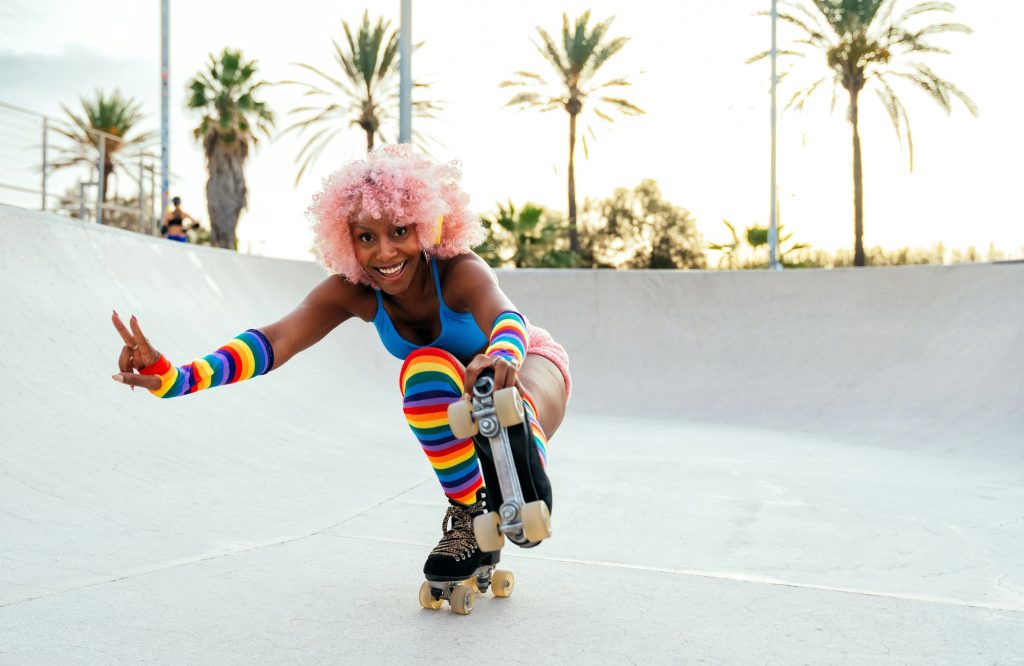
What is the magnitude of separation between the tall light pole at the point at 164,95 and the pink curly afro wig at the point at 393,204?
48.5ft

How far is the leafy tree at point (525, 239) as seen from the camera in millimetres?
26953

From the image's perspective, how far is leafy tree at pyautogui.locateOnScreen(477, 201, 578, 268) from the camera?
2695 centimetres

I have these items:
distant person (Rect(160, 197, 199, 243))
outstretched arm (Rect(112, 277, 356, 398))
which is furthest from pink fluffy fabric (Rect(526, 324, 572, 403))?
distant person (Rect(160, 197, 199, 243))

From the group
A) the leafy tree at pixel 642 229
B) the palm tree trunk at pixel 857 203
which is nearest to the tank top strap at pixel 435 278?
the palm tree trunk at pixel 857 203

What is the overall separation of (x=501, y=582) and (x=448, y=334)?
0.87 meters

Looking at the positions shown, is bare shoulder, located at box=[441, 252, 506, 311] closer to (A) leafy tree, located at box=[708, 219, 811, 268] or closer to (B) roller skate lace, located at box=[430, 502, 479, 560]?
(B) roller skate lace, located at box=[430, 502, 479, 560]

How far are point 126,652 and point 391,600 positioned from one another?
838 mm

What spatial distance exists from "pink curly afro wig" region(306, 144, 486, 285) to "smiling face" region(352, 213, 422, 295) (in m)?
0.03

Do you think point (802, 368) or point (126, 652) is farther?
point (802, 368)

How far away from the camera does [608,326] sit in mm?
12922

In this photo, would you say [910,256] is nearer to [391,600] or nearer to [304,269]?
[304,269]

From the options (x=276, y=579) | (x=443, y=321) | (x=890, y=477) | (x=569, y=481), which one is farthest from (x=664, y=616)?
(x=890, y=477)

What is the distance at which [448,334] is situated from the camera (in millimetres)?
2812

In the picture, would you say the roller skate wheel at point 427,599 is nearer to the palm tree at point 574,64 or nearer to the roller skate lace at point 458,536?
the roller skate lace at point 458,536
